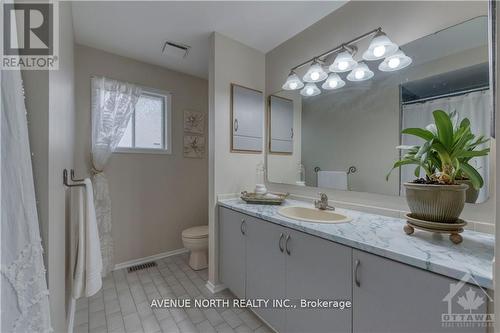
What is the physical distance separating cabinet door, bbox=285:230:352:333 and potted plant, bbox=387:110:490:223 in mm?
447

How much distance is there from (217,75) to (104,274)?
2.41 m

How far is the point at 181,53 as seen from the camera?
240 centimetres

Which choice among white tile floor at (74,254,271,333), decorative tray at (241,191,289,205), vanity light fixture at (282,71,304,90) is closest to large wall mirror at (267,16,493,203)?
vanity light fixture at (282,71,304,90)

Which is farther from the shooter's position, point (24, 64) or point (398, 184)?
point (398, 184)

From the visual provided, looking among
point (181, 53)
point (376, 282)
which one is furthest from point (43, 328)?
point (181, 53)

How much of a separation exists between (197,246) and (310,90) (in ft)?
6.74

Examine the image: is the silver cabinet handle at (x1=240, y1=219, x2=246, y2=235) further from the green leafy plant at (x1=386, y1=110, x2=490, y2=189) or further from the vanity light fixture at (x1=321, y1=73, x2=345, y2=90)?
the vanity light fixture at (x1=321, y1=73, x2=345, y2=90)

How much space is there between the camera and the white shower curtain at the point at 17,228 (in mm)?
504

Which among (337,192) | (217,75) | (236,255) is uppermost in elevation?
(217,75)

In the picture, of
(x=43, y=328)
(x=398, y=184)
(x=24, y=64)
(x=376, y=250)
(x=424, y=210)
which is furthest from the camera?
(x=398, y=184)

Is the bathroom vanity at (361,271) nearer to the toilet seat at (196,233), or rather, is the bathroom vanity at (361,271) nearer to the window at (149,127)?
the toilet seat at (196,233)

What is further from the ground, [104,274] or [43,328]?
[43,328]

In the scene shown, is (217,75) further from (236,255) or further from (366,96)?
(236,255)

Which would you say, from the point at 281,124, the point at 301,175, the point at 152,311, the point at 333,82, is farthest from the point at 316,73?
the point at 152,311
